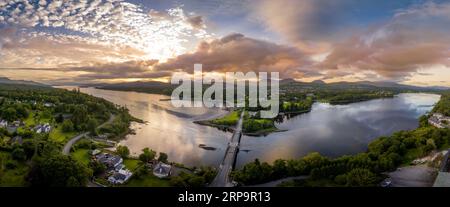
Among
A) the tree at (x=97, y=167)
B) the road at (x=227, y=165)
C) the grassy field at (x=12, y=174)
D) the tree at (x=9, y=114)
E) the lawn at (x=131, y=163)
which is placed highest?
the tree at (x=9, y=114)

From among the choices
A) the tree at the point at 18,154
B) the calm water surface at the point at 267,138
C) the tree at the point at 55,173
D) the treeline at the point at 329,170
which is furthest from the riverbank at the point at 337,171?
the tree at the point at 18,154

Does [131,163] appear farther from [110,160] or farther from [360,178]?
[360,178]

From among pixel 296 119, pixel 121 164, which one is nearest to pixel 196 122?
pixel 296 119

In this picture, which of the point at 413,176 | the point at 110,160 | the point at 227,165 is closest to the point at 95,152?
the point at 110,160

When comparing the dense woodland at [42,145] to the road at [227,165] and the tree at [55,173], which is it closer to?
the tree at [55,173]

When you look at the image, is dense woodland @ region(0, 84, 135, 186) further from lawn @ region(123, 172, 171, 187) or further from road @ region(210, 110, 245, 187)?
road @ region(210, 110, 245, 187)

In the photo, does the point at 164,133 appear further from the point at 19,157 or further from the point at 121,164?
the point at 19,157

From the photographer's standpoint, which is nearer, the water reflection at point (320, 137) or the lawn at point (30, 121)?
the water reflection at point (320, 137)
